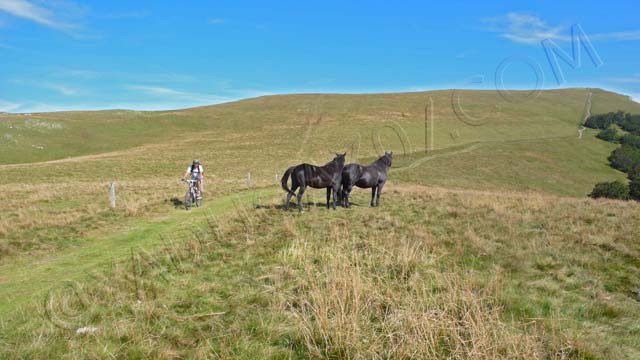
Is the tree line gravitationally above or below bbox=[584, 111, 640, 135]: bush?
below

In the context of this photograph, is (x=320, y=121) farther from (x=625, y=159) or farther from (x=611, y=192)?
(x=611, y=192)

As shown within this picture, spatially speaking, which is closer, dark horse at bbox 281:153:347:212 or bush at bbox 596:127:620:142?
dark horse at bbox 281:153:347:212

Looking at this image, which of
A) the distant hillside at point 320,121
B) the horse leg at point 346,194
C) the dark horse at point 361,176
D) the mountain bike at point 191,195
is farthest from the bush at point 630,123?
the mountain bike at point 191,195

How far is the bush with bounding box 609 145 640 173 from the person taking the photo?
169 feet

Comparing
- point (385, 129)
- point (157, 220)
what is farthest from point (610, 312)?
point (385, 129)

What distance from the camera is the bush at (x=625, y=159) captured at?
169ft

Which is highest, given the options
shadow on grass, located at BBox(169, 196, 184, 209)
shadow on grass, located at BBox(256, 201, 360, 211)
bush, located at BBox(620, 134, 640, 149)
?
bush, located at BBox(620, 134, 640, 149)

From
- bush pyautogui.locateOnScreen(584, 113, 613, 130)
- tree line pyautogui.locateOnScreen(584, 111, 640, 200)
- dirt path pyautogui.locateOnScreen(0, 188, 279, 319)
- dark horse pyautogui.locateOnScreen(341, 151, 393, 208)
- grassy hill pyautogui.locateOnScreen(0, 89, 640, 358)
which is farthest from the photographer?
bush pyautogui.locateOnScreen(584, 113, 613, 130)

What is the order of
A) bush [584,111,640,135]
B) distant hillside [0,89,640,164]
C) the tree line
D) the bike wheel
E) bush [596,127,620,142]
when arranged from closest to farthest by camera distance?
the bike wheel < the tree line < distant hillside [0,89,640,164] < bush [596,127,620,142] < bush [584,111,640,135]

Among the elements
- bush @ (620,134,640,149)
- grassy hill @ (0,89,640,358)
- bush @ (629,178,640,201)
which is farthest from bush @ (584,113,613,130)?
grassy hill @ (0,89,640,358)

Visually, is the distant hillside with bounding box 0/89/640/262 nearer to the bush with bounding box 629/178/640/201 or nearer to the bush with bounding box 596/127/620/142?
the bush with bounding box 596/127/620/142

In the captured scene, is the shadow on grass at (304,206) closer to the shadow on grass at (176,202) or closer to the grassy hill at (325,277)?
the grassy hill at (325,277)

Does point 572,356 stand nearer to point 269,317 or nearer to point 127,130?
point 269,317

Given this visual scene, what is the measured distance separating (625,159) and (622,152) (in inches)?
150
